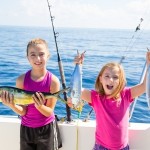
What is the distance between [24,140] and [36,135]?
0.40 feet

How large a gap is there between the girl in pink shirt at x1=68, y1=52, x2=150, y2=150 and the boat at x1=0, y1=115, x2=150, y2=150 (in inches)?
13.6

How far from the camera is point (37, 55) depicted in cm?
273

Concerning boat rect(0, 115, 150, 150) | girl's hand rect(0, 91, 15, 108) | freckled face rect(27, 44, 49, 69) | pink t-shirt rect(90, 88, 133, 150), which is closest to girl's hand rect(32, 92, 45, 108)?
girl's hand rect(0, 91, 15, 108)

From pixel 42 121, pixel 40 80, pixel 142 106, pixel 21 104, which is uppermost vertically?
pixel 40 80

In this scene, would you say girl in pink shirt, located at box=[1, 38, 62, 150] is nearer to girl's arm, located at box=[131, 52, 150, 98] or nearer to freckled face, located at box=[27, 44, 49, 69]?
freckled face, located at box=[27, 44, 49, 69]

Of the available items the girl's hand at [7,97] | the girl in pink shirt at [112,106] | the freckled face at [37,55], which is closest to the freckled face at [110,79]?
the girl in pink shirt at [112,106]

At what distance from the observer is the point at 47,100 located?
8.98 ft

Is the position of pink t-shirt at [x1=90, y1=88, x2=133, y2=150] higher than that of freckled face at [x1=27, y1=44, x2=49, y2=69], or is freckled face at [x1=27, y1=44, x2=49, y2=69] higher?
freckled face at [x1=27, y1=44, x2=49, y2=69]

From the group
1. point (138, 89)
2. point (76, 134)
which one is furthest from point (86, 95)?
point (76, 134)

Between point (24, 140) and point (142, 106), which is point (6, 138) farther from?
point (142, 106)

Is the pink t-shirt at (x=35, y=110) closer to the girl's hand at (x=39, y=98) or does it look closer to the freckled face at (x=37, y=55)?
the freckled face at (x=37, y=55)

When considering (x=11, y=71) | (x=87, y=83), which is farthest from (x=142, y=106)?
(x=11, y=71)

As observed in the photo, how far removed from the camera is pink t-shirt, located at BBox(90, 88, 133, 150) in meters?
2.63

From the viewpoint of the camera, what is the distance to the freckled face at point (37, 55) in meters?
2.72
